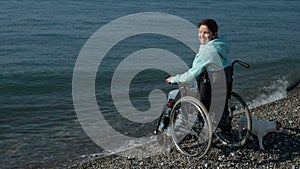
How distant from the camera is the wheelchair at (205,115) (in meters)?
6.89

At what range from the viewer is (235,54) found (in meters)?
22.0

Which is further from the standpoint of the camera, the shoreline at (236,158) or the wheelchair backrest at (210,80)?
the shoreline at (236,158)

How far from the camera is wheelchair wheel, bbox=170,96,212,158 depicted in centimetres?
704

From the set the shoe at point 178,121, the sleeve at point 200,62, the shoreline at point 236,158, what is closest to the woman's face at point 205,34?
the sleeve at point 200,62

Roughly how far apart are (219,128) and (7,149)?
16.8 ft

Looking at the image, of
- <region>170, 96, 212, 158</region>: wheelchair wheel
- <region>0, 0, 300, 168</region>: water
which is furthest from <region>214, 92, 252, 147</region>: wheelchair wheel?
<region>0, 0, 300, 168</region>: water

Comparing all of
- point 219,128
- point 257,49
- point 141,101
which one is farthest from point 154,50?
point 219,128

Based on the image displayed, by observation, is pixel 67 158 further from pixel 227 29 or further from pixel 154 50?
pixel 227 29

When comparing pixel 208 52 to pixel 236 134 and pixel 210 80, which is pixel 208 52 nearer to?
pixel 210 80

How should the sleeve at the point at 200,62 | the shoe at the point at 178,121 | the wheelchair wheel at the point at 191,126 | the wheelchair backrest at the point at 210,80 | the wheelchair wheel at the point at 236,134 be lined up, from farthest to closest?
the shoe at the point at 178,121 < the wheelchair wheel at the point at 236,134 < the wheelchair wheel at the point at 191,126 < the wheelchair backrest at the point at 210,80 < the sleeve at the point at 200,62

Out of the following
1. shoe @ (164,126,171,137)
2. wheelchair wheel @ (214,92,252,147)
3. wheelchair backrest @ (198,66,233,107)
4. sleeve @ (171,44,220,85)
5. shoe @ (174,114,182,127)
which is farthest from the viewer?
shoe @ (164,126,171,137)

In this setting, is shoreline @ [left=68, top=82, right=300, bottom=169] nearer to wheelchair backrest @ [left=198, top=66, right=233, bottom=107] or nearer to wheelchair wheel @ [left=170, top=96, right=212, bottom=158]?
wheelchair wheel @ [left=170, top=96, right=212, bottom=158]

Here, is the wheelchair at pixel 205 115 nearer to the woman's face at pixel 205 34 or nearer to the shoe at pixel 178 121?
the shoe at pixel 178 121

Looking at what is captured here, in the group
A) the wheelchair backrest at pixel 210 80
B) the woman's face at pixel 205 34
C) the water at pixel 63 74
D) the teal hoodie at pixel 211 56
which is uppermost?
the woman's face at pixel 205 34
